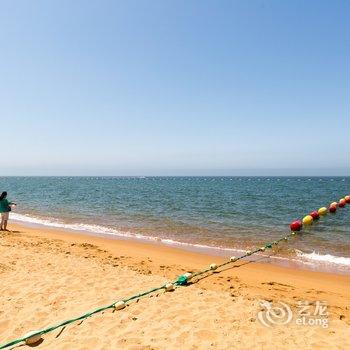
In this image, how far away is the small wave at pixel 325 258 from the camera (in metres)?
11.8

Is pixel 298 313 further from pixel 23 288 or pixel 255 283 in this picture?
pixel 23 288

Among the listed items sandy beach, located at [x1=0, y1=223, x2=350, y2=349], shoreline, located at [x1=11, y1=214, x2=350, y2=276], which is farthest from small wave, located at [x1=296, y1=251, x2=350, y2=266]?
sandy beach, located at [x1=0, y1=223, x2=350, y2=349]

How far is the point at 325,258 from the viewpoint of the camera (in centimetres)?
1234

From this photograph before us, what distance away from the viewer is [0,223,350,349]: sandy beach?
5.36 m

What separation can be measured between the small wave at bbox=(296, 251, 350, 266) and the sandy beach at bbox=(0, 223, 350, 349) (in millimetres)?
1848

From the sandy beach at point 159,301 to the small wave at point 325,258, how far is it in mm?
1848

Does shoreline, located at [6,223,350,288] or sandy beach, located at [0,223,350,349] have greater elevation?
sandy beach, located at [0,223,350,349]

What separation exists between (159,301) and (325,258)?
7895 mm

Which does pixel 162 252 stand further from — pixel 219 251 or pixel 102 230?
pixel 102 230

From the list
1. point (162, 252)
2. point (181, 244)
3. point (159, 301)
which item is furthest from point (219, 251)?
point (159, 301)

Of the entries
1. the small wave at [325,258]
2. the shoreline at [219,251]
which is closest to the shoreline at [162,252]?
the shoreline at [219,251]

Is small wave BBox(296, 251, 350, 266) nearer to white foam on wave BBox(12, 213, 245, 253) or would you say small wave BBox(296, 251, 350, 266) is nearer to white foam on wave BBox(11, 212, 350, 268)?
white foam on wave BBox(11, 212, 350, 268)

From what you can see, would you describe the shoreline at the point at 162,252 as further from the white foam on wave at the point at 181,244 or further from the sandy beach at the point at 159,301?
the white foam on wave at the point at 181,244

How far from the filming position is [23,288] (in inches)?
→ 298
